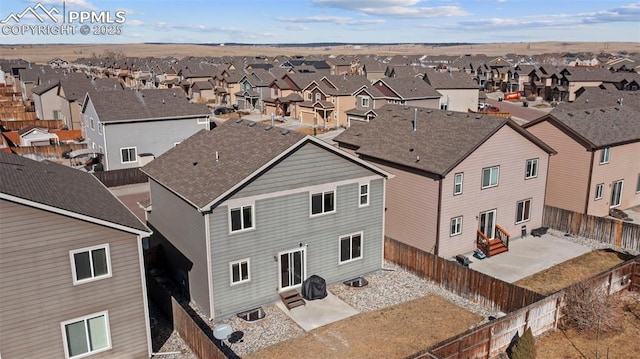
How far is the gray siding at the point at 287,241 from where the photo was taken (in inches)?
783

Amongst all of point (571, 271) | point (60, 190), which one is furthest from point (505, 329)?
point (60, 190)

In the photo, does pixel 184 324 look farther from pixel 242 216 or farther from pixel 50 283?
pixel 50 283

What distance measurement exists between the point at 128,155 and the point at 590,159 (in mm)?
36853

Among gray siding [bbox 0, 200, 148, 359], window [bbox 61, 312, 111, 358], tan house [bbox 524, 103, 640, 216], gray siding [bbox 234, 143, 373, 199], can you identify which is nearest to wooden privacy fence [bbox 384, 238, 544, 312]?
gray siding [bbox 234, 143, 373, 199]

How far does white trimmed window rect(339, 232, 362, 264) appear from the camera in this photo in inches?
923

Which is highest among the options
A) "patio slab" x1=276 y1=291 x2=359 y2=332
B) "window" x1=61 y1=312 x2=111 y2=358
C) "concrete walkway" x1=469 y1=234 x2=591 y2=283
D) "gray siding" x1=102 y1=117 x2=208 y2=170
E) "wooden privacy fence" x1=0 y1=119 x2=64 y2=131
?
"gray siding" x1=102 y1=117 x2=208 y2=170

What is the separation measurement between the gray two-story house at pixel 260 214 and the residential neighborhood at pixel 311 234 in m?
0.08

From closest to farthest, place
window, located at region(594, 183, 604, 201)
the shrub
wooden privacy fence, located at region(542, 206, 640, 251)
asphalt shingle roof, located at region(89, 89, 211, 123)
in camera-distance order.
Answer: the shrub
wooden privacy fence, located at region(542, 206, 640, 251)
window, located at region(594, 183, 604, 201)
asphalt shingle roof, located at region(89, 89, 211, 123)

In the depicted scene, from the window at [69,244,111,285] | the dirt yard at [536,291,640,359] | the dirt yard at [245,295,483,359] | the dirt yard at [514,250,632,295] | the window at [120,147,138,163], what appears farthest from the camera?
the window at [120,147,138,163]

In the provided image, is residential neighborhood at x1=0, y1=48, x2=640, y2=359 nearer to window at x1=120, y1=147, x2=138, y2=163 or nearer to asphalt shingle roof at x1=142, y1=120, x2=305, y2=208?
asphalt shingle roof at x1=142, y1=120, x2=305, y2=208

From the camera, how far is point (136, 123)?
43594 millimetres

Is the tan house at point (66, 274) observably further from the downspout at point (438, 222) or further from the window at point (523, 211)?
the window at point (523, 211)

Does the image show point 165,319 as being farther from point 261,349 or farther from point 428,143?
point 428,143

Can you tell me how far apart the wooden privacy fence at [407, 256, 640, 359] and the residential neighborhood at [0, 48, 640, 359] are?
85mm
